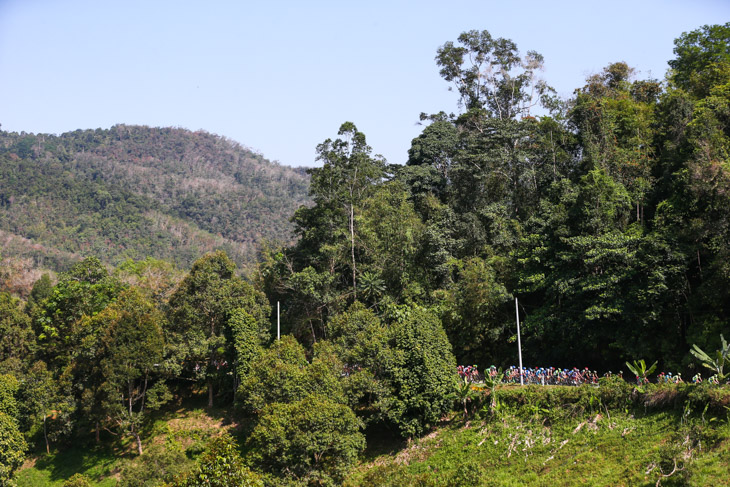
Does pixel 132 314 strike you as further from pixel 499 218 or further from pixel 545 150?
pixel 545 150

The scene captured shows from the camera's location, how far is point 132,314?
33.5 meters

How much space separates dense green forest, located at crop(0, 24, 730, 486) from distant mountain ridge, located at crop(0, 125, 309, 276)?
2956 inches

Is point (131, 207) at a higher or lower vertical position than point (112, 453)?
higher

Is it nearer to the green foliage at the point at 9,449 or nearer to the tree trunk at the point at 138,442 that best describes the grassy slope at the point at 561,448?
the tree trunk at the point at 138,442

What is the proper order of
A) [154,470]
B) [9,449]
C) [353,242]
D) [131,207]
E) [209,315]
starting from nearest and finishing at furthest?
[154,470] → [9,449] → [209,315] → [353,242] → [131,207]

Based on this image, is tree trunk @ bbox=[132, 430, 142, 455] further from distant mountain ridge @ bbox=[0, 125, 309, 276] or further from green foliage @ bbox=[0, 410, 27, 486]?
distant mountain ridge @ bbox=[0, 125, 309, 276]

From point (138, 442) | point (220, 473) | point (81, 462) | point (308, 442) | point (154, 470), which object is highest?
point (220, 473)

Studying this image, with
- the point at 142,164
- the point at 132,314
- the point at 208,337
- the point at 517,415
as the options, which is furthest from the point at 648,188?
the point at 142,164

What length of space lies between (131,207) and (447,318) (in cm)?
11715

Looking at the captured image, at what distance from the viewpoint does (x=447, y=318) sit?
106 feet

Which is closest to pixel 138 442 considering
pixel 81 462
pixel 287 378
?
pixel 81 462

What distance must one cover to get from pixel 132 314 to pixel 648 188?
85.5 ft

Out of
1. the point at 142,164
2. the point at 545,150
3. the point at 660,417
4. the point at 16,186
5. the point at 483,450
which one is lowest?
the point at 483,450

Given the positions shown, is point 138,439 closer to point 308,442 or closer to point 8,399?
point 8,399
